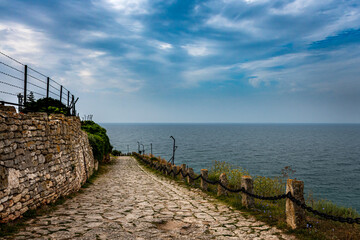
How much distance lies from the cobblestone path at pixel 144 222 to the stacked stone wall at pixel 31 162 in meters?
0.55

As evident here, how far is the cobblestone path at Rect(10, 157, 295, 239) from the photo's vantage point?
15.9ft

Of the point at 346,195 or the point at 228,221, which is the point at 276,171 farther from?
the point at 228,221

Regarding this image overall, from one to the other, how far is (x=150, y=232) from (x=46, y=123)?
15.4 ft

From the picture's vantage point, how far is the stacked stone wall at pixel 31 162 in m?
4.95

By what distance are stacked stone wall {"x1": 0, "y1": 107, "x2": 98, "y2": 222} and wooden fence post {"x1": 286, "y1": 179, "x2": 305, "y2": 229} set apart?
621 cm

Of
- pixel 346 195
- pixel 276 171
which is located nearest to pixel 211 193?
pixel 346 195

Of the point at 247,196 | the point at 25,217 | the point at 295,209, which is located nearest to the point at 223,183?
the point at 247,196

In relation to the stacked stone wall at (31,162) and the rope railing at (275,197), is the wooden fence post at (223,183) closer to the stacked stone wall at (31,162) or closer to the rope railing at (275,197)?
the rope railing at (275,197)

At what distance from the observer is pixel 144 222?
225 inches

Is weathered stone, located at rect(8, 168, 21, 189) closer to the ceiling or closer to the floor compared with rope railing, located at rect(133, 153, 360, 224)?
closer to the ceiling

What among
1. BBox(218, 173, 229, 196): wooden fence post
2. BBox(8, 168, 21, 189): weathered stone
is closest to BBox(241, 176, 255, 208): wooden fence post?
BBox(218, 173, 229, 196): wooden fence post

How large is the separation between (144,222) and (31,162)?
3.35 metres

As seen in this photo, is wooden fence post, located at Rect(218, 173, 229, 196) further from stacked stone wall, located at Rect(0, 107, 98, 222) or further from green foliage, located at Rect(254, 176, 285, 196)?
stacked stone wall, located at Rect(0, 107, 98, 222)

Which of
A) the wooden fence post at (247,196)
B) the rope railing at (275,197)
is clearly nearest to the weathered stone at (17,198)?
the rope railing at (275,197)
